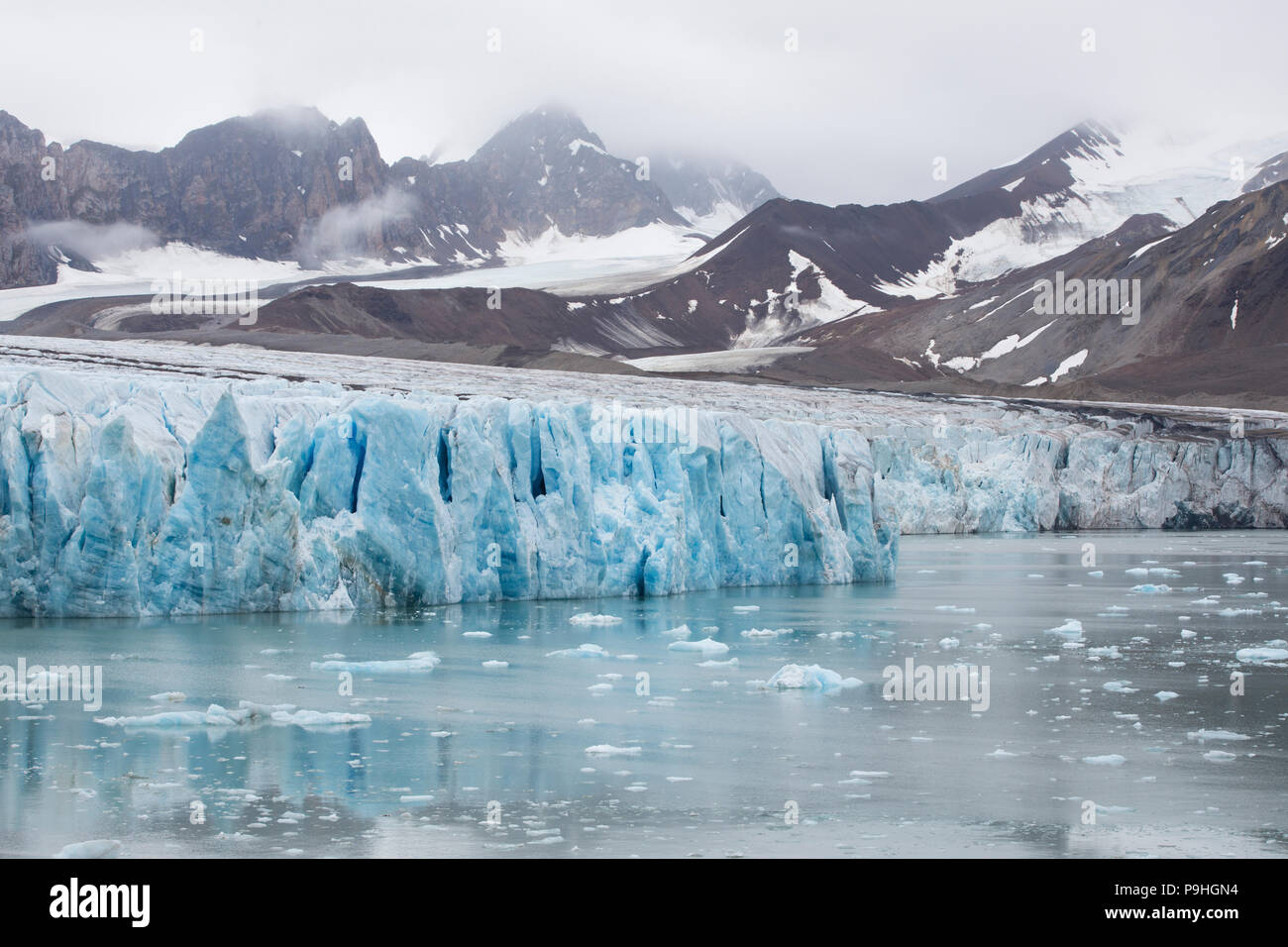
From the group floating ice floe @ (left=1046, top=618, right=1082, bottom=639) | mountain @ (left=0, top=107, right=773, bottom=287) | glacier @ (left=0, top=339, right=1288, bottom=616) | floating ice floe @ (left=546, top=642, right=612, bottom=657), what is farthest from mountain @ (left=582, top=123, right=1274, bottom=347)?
floating ice floe @ (left=546, top=642, right=612, bottom=657)

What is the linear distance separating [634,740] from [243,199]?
149 meters

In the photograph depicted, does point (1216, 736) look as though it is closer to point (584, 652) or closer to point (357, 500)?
point (584, 652)

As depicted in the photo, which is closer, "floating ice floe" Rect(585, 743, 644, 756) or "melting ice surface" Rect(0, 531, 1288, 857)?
"melting ice surface" Rect(0, 531, 1288, 857)

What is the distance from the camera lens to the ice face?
14.0m

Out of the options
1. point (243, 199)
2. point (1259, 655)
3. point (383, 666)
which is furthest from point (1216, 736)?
point (243, 199)

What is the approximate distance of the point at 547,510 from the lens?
16891 millimetres

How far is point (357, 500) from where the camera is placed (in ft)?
50.9

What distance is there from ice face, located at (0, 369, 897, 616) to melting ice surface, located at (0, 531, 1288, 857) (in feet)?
2.19

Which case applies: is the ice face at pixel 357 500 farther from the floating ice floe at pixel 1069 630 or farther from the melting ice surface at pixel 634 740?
the floating ice floe at pixel 1069 630

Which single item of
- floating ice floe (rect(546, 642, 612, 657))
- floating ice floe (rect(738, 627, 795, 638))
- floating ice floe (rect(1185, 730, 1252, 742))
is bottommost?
floating ice floe (rect(1185, 730, 1252, 742))

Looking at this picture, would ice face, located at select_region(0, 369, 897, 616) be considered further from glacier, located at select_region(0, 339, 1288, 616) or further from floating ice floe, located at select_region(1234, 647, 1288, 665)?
floating ice floe, located at select_region(1234, 647, 1288, 665)

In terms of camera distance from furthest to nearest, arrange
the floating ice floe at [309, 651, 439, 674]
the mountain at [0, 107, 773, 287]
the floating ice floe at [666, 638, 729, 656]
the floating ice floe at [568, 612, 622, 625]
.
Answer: the mountain at [0, 107, 773, 287], the floating ice floe at [568, 612, 622, 625], the floating ice floe at [666, 638, 729, 656], the floating ice floe at [309, 651, 439, 674]

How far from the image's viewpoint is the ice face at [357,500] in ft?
45.9

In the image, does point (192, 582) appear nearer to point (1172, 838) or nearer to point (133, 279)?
point (1172, 838)
